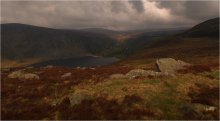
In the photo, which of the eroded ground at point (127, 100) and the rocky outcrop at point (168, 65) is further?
the rocky outcrop at point (168, 65)

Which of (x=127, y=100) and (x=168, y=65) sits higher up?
→ (x=168, y=65)

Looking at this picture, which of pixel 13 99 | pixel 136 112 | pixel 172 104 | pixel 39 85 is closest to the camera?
pixel 136 112

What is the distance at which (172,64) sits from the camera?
44.6 meters

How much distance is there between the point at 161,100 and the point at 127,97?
337cm

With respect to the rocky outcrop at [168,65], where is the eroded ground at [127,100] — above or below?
below

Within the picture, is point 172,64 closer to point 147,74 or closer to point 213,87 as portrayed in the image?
point 147,74

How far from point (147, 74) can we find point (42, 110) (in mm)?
15418

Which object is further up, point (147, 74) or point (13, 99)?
point (147, 74)

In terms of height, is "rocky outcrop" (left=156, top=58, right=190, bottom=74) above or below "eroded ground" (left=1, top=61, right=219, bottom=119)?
above

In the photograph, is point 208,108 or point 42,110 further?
point 42,110

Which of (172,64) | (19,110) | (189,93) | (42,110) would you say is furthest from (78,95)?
(172,64)

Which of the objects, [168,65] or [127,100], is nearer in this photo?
[127,100]

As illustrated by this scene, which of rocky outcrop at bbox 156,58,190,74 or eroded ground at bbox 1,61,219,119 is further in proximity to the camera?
rocky outcrop at bbox 156,58,190,74

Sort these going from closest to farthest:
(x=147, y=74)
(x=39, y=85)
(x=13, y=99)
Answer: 1. (x=13, y=99)
2. (x=147, y=74)
3. (x=39, y=85)
